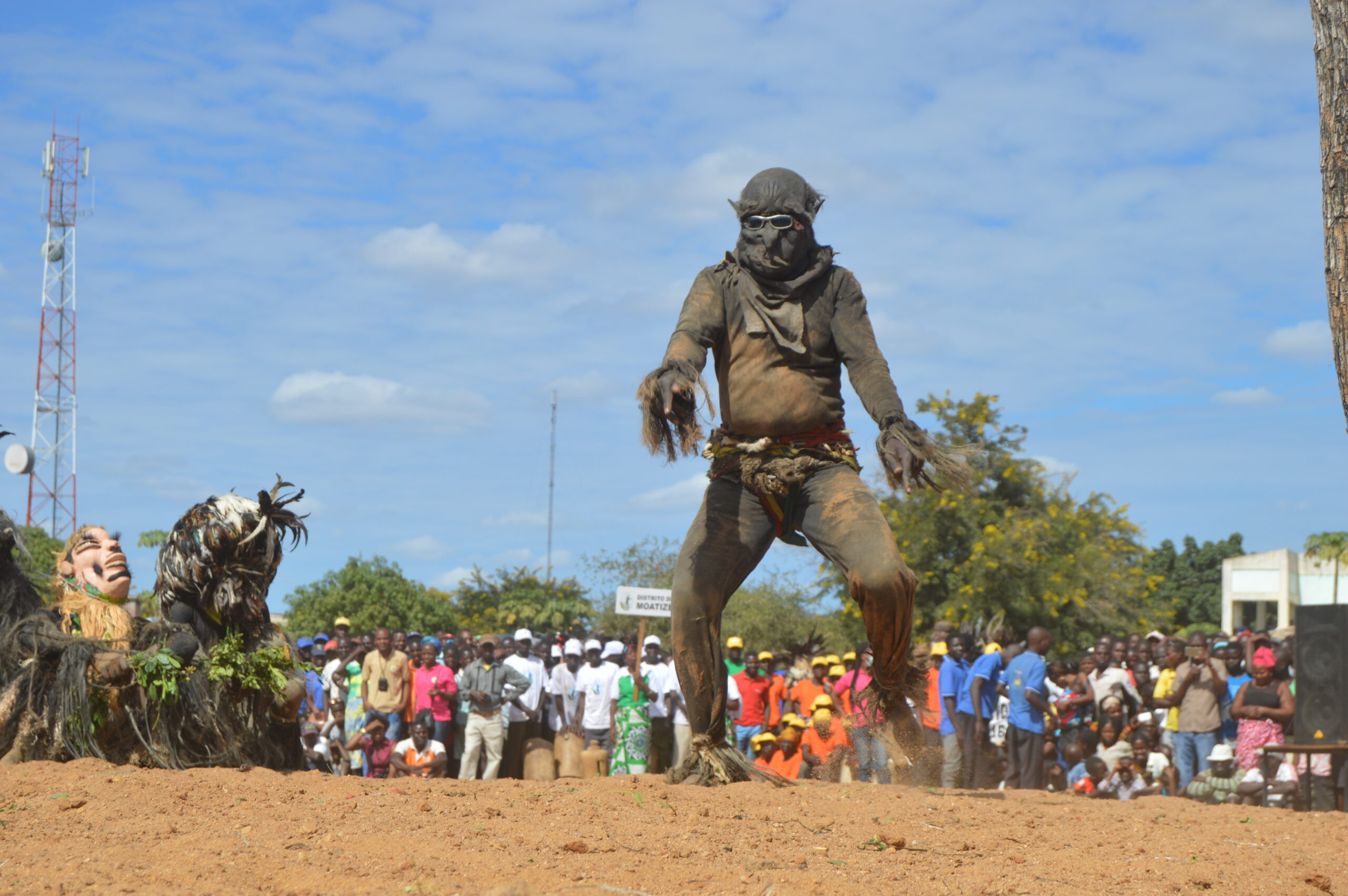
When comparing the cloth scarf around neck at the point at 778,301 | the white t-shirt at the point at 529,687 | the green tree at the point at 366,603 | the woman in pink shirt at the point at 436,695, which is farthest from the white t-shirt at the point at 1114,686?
the green tree at the point at 366,603

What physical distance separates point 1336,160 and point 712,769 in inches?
137

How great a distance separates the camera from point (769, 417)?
217 inches

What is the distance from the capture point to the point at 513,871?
3.54 meters

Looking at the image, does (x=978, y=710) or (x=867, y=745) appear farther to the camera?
(x=978, y=710)

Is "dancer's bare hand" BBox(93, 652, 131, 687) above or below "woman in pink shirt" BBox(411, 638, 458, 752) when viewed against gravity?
above

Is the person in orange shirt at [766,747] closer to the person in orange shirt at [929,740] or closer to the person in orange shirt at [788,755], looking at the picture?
the person in orange shirt at [788,755]

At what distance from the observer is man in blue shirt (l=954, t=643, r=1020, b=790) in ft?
40.8

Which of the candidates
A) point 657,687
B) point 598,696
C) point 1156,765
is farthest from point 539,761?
point 1156,765

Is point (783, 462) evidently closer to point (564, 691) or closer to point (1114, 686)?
point (1114, 686)

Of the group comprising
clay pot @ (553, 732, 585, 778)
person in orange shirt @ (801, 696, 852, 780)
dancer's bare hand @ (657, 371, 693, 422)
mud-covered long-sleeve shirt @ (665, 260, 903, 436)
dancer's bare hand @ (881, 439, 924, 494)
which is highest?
mud-covered long-sleeve shirt @ (665, 260, 903, 436)

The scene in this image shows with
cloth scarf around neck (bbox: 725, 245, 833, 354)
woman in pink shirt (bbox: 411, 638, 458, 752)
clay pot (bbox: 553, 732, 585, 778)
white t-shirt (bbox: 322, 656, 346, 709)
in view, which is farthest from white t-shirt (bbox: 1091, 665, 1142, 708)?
cloth scarf around neck (bbox: 725, 245, 833, 354)

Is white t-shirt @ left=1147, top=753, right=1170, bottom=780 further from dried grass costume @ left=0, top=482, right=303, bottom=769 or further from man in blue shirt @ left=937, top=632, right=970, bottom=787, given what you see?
dried grass costume @ left=0, top=482, right=303, bottom=769

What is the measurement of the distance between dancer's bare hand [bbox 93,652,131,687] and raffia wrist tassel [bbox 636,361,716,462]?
2402 millimetres

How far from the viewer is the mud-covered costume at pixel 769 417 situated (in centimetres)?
547
